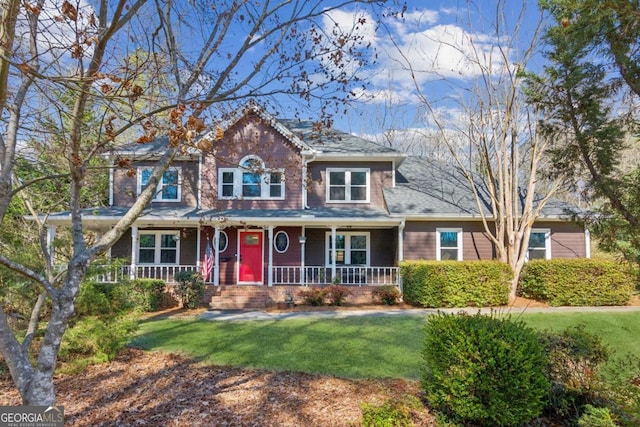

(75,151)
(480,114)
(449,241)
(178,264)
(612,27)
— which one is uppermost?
(480,114)

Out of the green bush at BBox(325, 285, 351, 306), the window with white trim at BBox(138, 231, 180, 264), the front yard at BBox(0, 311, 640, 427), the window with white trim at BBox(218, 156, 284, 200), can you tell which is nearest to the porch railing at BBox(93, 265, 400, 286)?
the window with white trim at BBox(138, 231, 180, 264)

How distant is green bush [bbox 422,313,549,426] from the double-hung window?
1189 centimetres

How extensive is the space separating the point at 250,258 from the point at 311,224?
290cm

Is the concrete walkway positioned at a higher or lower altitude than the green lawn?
lower

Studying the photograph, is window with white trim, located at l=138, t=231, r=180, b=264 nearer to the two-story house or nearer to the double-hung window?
the two-story house

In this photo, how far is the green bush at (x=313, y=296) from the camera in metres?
13.1

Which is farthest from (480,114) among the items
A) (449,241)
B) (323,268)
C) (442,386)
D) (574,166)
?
(442,386)

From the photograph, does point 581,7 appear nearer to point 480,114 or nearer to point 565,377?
point 565,377

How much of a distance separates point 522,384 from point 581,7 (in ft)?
12.2

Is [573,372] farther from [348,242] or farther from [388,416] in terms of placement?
[348,242]

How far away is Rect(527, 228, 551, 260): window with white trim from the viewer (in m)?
15.3

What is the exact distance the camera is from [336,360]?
6.52 meters

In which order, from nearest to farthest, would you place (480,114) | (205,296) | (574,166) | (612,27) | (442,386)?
(612,27) < (442,386) < (574,166) < (205,296) < (480,114)

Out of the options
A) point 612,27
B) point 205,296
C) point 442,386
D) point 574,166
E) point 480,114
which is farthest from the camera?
point 480,114
